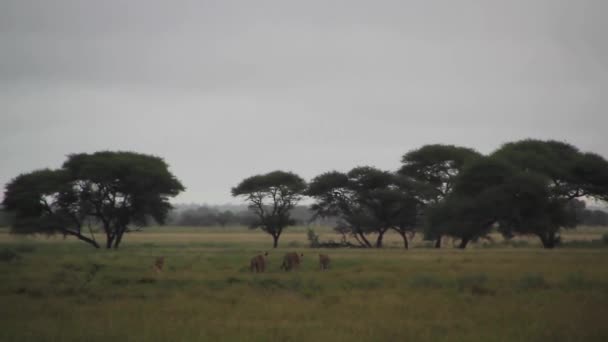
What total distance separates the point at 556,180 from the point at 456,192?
31.9 ft

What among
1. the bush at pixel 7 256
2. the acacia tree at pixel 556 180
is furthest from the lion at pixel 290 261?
the acacia tree at pixel 556 180

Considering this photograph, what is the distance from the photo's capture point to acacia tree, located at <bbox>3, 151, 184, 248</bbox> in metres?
49.1

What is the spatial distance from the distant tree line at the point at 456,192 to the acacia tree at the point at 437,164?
10cm

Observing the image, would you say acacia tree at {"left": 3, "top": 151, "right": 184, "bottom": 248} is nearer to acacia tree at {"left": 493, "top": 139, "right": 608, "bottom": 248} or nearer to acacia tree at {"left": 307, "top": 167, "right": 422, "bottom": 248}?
acacia tree at {"left": 307, "top": 167, "right": 422, "bottom": 248}

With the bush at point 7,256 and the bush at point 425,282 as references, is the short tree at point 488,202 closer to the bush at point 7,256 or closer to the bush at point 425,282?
the bush at point 425,282

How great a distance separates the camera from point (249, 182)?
6306 cm

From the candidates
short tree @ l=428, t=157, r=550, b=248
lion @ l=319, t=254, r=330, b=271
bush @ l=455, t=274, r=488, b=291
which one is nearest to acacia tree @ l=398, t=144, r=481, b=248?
short tree @ l=428, t=157, r=550, b=248

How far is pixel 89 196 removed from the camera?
5012 centimetres

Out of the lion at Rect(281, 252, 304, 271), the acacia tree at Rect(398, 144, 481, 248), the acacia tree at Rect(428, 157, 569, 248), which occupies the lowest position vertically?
the lion at Rect(281, 252, 304, 271)

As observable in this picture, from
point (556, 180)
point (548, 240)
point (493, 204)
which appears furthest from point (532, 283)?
point (556, 180)

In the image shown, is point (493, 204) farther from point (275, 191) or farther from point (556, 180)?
point (275, 191)

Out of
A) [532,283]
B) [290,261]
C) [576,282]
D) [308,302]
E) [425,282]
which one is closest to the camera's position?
[308,302]

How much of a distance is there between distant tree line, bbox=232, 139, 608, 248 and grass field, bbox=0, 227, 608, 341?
17.9m

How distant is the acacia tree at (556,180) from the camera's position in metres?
46.5
